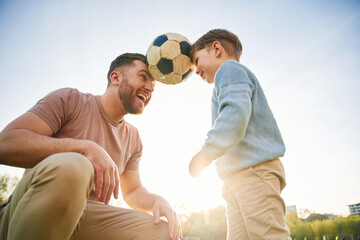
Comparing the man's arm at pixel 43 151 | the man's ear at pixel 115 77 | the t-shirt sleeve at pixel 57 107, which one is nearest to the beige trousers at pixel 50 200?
the man's arm at pixel 43 151

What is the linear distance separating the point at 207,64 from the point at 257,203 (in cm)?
166

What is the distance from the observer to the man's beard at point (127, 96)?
316cm

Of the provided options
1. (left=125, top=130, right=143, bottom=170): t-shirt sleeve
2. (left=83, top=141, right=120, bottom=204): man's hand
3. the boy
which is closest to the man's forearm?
(left=83, top=141, right=120, bottom=204): man's hand

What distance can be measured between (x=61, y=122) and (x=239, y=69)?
199cm

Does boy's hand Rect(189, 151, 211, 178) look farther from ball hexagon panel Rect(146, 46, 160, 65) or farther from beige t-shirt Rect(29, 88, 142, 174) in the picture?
ball hexagon panel Rect(146, 46, 160, 65)

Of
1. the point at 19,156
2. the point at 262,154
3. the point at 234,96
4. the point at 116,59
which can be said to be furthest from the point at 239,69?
the point at 116,59

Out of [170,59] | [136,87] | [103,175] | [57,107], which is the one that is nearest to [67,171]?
[103,175]

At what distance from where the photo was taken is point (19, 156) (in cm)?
178

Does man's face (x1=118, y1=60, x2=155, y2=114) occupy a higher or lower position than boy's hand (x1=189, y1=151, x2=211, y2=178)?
higher

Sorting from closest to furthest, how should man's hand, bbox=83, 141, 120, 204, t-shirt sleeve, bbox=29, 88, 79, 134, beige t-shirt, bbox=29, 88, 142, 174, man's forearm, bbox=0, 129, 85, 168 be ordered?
1. man's hand, bbox=83, 141, 120, 204
2. man's forearm, bbox=0, 129, 85, 168
3. t-shirt sleeve, bbox=29, 88, 79, 134
4. beige t-shirt, bbox=29, 88, 142, 174

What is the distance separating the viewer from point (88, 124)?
2686 millimetres

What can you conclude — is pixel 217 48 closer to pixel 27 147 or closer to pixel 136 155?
pixel 136 155

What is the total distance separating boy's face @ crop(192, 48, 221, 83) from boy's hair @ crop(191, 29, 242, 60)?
0.35 feet

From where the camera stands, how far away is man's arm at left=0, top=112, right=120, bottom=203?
1.70 metres
